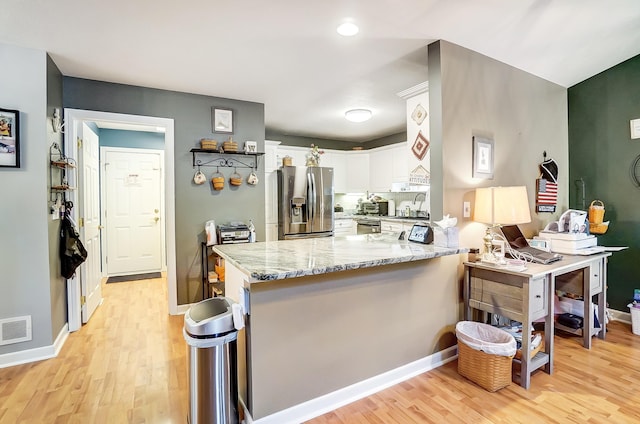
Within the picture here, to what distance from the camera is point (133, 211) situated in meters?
5.39

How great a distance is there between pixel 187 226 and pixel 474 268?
2966 mm

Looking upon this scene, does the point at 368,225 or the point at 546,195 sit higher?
the point at 546,195

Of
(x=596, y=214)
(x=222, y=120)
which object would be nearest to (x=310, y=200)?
(x=222, y=120)

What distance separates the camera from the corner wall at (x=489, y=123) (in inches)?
99.2

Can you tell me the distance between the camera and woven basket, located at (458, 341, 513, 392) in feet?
6.79

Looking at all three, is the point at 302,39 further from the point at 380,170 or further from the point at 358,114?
the point at 380,170

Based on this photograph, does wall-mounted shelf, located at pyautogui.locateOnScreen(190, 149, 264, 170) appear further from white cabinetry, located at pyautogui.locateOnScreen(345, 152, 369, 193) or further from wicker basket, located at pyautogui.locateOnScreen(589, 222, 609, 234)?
wicker basket, located at pyautogui.locateOnScreen(589, 222, 609, 234)

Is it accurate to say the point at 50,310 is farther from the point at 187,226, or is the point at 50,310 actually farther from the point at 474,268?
the point at 474,268

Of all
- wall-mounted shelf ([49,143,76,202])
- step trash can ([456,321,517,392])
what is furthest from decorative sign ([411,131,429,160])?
wall-mounted shelf ([49,143,76,202])

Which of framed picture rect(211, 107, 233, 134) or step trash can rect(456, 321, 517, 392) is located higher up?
framed picture rect(211, 107, 233, 134)

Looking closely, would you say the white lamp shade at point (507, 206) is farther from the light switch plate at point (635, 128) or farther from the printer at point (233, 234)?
the printer at point (233, 234)

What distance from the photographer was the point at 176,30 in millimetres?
2271

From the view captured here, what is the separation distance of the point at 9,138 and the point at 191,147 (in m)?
1.49

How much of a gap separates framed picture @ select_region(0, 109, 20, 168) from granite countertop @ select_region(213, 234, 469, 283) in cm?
175
